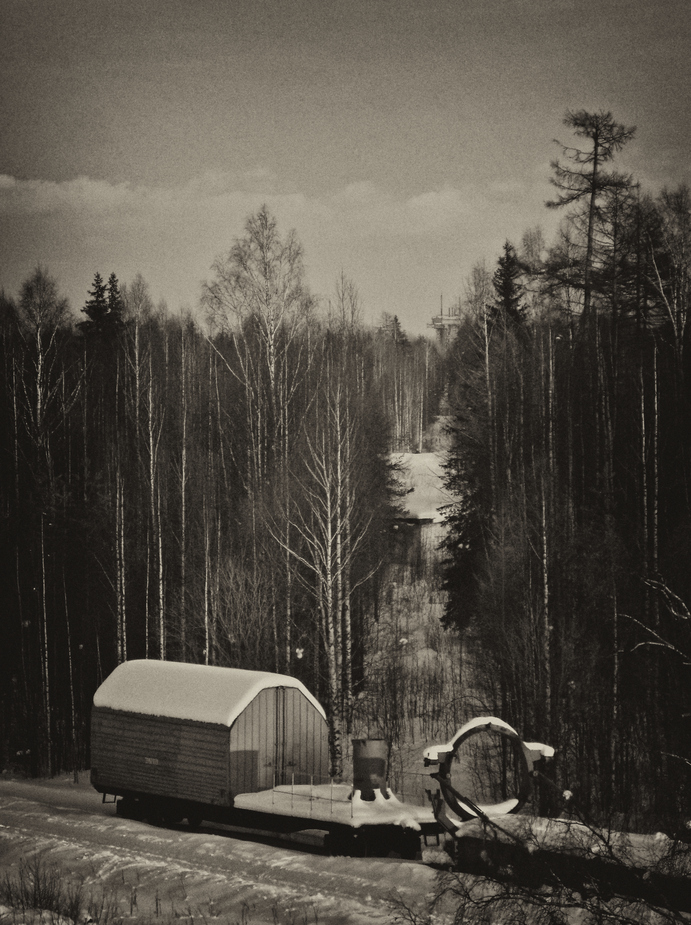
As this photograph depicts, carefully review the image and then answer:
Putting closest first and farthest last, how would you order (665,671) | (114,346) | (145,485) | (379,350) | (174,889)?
(174,889)
(665,671)
(145,485)
(114,346)
(379,350)

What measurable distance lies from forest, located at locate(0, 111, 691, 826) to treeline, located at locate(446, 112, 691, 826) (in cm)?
9

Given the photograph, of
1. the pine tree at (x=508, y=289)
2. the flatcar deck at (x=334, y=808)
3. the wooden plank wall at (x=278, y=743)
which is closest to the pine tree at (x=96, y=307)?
the pine tree at (x=508, y=289)

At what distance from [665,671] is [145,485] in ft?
61.9

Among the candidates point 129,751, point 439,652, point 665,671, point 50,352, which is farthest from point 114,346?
point 665,671

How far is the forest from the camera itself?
2259 centimetres

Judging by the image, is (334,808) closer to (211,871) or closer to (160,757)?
(211,871)

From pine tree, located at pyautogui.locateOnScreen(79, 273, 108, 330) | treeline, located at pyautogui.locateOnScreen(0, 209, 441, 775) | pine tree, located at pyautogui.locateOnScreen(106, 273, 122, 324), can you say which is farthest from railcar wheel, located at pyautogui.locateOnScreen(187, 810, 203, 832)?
pine tree, located at pyautogui.locateOnScreen(79, 273, 108, 330)

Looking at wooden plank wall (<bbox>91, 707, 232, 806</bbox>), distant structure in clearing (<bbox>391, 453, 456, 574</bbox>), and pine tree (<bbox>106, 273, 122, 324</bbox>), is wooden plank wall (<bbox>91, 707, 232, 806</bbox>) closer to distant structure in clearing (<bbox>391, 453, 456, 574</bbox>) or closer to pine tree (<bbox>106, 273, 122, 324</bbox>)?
distant structure in clearing (<bbox>391, 453, 456, 574</bbox>)

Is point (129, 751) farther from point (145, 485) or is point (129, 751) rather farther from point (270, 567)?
point (145, 485)

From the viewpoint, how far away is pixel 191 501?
3294 cm

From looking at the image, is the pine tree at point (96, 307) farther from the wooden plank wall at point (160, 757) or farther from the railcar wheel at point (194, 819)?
the railcar wheel at point (194, 819)

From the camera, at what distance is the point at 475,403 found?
102 ft

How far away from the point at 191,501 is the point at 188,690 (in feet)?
43.9

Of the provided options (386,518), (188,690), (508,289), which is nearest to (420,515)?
(386,518)
